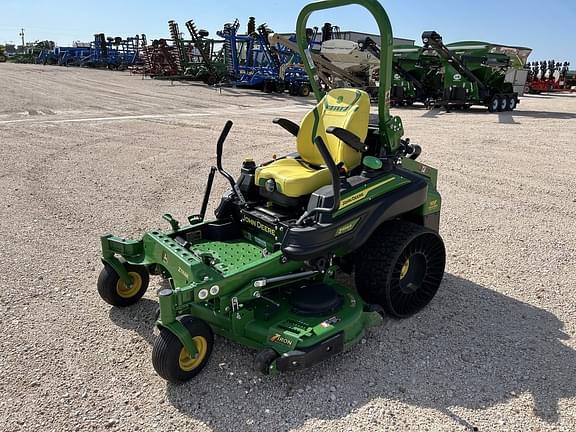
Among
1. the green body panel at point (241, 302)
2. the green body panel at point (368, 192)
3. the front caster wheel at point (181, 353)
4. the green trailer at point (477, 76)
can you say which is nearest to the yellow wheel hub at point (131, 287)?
the green body panel at point (241, 302)

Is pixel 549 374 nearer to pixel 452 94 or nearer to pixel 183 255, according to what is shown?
pixel 183 255

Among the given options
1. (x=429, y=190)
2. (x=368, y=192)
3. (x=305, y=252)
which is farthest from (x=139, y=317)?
(x=429, y=190)

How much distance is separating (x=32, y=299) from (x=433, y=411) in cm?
303

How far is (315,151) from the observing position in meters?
3.99

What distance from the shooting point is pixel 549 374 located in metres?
3.06

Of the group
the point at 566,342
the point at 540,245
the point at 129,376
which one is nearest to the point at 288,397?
the point at 129,376

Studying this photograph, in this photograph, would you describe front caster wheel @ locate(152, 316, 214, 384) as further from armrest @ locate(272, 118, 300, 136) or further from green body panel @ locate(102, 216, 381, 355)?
armrest @ locate(272, 118, 300, 136)

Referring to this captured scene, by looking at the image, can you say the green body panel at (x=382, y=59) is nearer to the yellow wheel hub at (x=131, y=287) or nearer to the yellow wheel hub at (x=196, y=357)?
the yellow wheel hub at (x=196, y=357)

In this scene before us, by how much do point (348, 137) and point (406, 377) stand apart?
1.58 metres

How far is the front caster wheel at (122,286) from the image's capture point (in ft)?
11.9

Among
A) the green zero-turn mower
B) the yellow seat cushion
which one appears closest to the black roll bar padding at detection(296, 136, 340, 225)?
the green zero-turn mower

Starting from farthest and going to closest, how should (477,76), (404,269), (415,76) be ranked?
(415,76) → (477,76) → (404,269)

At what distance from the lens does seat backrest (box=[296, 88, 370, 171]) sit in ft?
12.1

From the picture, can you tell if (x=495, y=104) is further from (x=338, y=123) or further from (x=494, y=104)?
(x=338, y=123)
